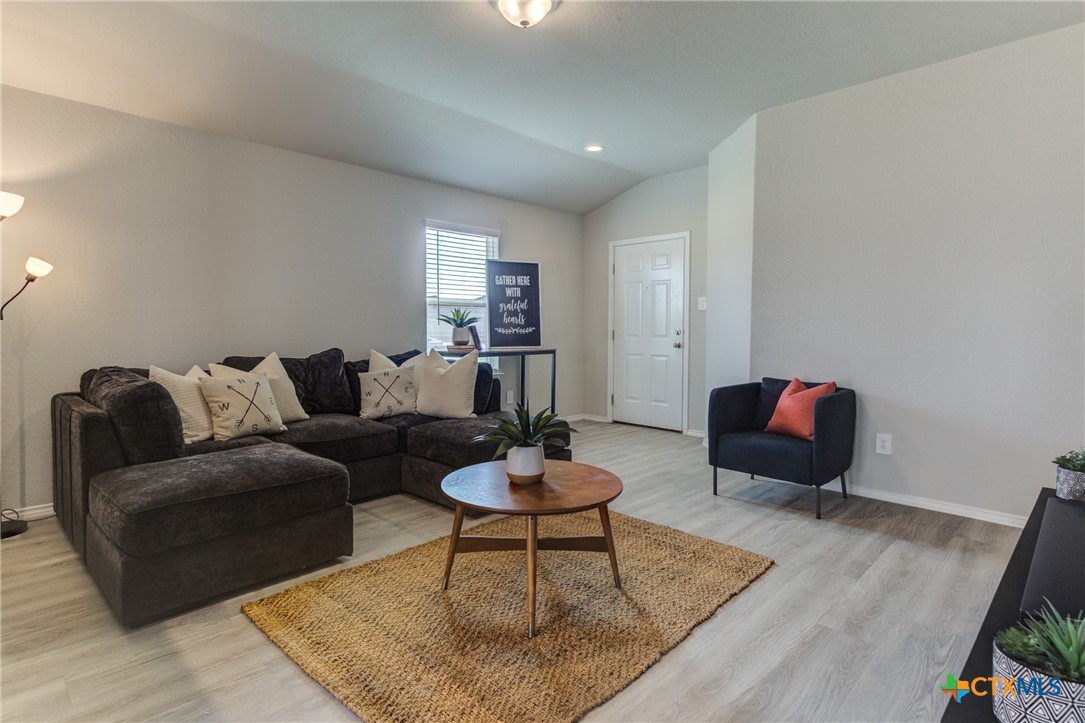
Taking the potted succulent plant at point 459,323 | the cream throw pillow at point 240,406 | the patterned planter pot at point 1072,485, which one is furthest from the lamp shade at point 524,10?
the patterned planter pot at point 1072,485

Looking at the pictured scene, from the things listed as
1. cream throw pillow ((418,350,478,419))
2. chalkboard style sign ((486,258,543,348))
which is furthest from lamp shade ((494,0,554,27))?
chalkboard style sign ((486,258,543,348))

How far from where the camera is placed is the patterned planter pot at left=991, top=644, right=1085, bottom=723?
85 centimetres

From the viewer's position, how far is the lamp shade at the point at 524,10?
246 cm

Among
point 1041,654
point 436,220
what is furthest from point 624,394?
point 1041,654

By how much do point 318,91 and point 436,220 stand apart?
1.60 metres

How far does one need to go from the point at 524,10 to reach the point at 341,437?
2.44 meters

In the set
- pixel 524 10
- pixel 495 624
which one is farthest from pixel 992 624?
pixel 524 10

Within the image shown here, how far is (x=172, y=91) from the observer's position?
312cm

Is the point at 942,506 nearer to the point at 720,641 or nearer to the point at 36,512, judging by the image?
the point at 720,641

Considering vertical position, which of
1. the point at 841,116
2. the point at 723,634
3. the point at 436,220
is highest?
the point at 841,116

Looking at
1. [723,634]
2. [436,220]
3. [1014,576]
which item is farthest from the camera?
[436,220]

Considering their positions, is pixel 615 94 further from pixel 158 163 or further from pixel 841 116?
pixel 158 163

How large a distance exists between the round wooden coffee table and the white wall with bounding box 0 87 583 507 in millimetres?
2321

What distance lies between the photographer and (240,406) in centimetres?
309
